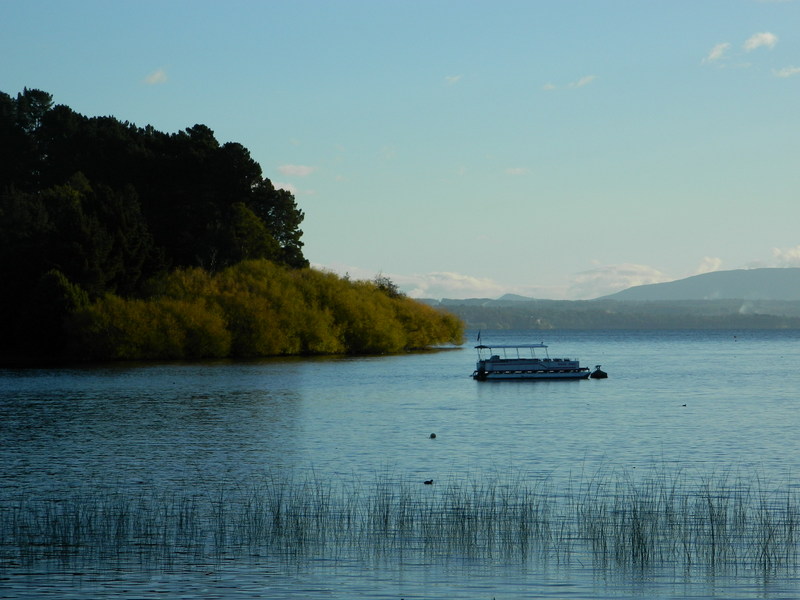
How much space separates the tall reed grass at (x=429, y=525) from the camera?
20.2 meters

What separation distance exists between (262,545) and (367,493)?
20.9 feet

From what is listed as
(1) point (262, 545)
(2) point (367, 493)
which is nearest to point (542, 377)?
(2) point (367, 493)

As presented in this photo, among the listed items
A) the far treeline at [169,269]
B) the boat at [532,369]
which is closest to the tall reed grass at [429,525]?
the boat at [532,369]

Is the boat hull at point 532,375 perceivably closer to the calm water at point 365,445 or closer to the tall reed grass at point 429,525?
the calm water at point 365,445

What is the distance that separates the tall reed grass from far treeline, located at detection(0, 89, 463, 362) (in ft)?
230

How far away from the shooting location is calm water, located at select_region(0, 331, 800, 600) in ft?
59.7

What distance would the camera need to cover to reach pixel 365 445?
127 feet

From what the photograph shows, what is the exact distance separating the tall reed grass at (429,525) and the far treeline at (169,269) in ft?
230

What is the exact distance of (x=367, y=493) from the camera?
27.1 meters

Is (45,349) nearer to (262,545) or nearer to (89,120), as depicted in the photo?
(89,120)

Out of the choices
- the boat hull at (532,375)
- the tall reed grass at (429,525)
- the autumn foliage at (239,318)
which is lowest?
the tall reed grass at (429,525)

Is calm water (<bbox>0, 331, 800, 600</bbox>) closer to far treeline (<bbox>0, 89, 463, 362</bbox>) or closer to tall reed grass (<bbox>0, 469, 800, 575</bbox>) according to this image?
tall reed grass (<bbox>0, 469, 800, 575</bbox>)

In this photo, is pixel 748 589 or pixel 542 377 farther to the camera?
pixel 542 377

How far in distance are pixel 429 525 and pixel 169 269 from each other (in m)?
90.1
